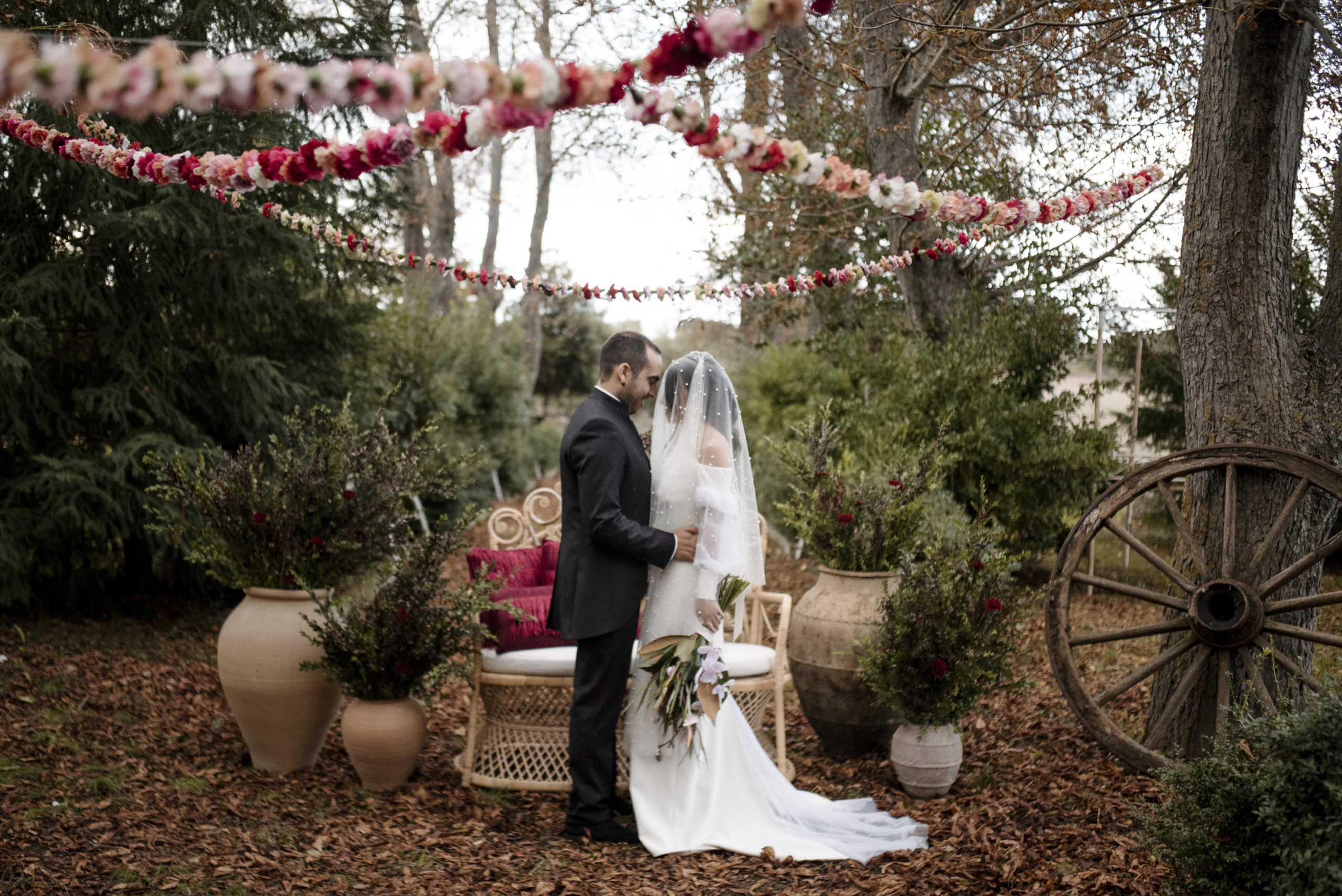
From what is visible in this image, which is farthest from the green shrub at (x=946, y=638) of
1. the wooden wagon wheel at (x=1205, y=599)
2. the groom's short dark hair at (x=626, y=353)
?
the groom's short dark hair at (x=626, y=353)

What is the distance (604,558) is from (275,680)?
5.62 ft

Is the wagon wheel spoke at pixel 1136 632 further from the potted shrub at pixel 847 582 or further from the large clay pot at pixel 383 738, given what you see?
the large clay pot at pixel 383 738

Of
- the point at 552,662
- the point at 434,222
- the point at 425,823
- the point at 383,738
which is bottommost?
the point at 425,823

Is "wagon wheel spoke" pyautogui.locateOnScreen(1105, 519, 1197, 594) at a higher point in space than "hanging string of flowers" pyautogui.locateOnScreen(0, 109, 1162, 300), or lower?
lower

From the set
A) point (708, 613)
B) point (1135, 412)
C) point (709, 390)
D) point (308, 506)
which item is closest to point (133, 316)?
point (308, 506)

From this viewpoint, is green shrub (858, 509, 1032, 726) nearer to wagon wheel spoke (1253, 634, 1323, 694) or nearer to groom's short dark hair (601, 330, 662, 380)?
wagon wheel spoke (1253, 634, 1323, 694)

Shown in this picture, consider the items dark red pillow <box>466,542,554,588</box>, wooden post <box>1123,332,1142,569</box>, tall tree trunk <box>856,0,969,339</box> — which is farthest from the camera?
wooden post <box>1123,332,1142,569</box>

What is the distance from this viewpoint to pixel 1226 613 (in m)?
4.20

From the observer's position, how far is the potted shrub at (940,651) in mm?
4230

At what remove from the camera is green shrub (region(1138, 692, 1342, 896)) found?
233 centimetres

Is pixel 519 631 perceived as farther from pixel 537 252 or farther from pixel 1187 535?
pixel 537 252

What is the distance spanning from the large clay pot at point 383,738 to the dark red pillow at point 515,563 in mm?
816

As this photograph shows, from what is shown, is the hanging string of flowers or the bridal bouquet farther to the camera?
the bridal bouquet

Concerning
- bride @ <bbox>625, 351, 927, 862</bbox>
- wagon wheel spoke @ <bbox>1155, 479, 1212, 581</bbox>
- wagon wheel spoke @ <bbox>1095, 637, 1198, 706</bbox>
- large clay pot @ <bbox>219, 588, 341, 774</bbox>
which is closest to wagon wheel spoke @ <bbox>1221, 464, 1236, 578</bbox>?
wagon wheel spoke @ <bbox>1155, 479, 1212, 581</bbox>
